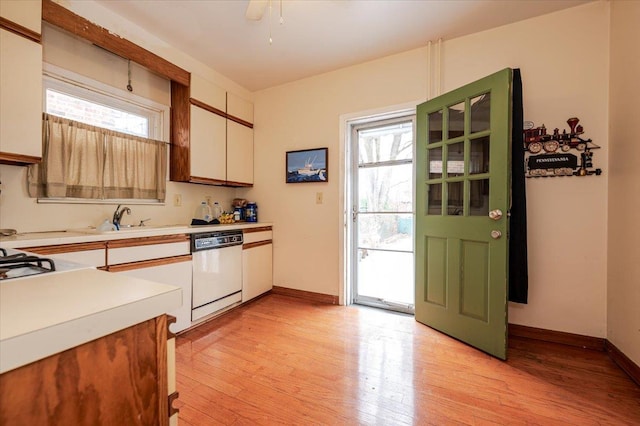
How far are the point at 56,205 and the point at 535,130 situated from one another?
12.2ft

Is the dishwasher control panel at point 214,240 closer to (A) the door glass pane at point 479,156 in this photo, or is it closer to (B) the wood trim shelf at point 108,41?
(B) the wood trim shelf at point 108,41

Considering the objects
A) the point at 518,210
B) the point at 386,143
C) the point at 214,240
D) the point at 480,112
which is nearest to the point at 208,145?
the point at 214,240

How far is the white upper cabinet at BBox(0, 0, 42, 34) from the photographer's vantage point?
1.48 m

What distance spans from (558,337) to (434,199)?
142 cm

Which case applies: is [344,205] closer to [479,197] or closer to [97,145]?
[479,197]

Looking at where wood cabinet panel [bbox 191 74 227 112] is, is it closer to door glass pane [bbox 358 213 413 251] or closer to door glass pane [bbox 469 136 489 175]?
door glass pane [bbox 358 213 413 251]

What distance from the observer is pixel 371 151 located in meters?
2.95

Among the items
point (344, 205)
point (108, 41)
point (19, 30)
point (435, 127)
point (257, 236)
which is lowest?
point (257, 236)

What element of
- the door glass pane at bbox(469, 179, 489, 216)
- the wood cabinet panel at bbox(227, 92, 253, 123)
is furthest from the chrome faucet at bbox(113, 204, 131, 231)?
the door glass pane at bbox(469, 179, 489, 216)

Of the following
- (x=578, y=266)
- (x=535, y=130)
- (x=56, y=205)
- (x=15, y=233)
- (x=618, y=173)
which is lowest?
(x=578, y=266)

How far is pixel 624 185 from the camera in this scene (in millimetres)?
1752

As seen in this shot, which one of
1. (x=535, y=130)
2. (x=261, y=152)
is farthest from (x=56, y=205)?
(x=535, y=130)

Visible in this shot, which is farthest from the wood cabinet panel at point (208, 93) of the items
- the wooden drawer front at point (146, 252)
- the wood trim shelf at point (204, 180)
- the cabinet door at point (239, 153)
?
the wooden drawer front at point (146, 252)

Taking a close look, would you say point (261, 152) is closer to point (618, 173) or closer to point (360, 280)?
point (360, 280)
